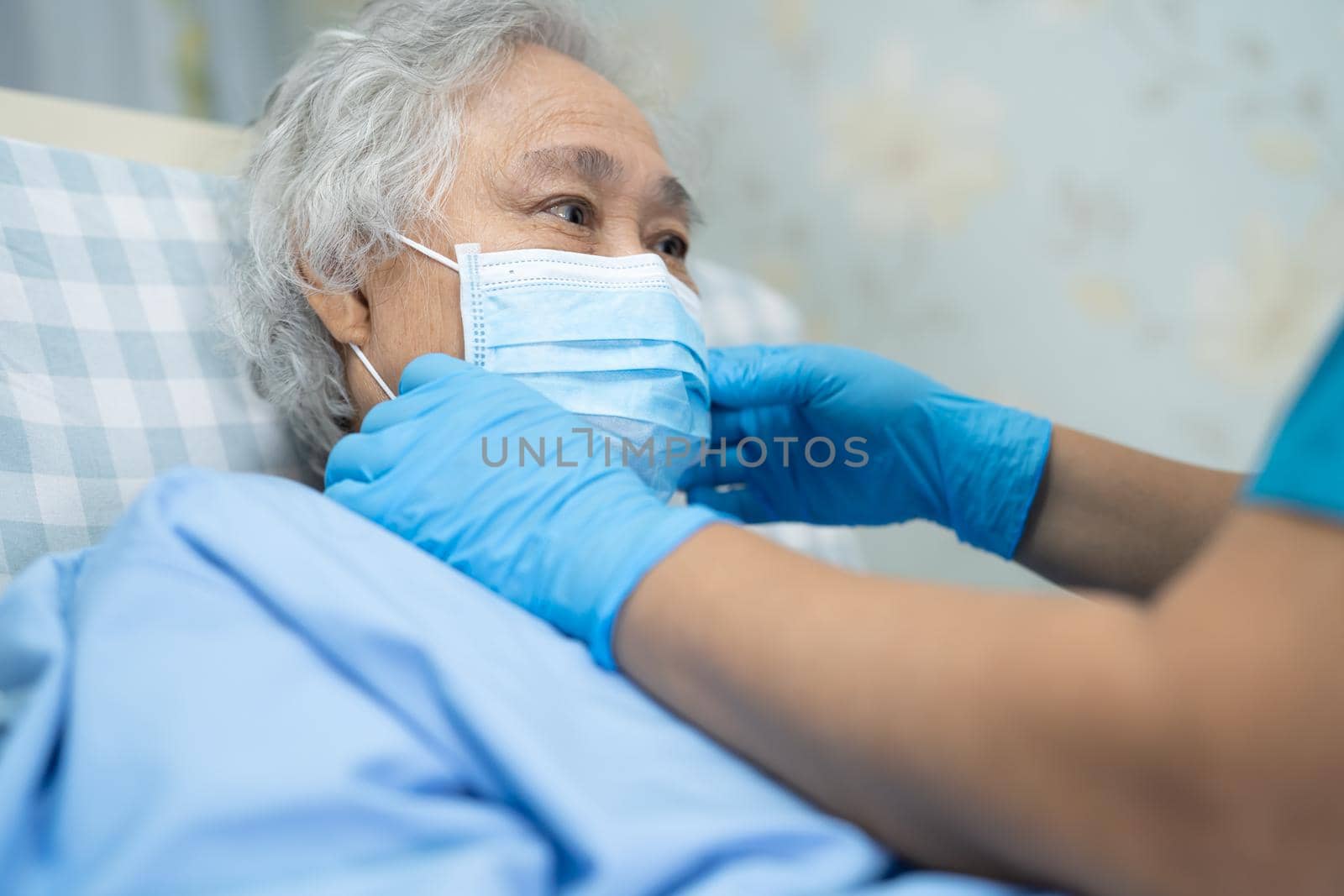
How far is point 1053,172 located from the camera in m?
1.48

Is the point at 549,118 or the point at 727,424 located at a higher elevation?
the point at 549,118

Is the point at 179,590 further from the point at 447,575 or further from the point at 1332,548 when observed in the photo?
the point at 1332,548

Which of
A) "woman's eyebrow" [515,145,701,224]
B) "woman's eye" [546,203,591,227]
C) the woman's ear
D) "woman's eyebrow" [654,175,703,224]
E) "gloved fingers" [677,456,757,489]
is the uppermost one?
"woman's eyebrow" [515,145,701,224]

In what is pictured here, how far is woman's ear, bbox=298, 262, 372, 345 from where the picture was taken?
0.97 metres

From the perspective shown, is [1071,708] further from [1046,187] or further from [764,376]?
[1046,187]

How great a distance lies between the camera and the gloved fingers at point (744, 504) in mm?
1185

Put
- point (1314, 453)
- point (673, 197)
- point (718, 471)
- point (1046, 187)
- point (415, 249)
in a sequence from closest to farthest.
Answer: point (1314, 453) < point (415, 249) < point (673, 197) < point (718, 471) < point (1046, 187)

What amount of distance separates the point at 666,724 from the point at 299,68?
34.0 inches

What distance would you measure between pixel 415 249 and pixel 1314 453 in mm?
756

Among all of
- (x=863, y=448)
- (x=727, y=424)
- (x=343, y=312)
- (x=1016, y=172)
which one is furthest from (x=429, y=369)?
(x=1016, y=172)

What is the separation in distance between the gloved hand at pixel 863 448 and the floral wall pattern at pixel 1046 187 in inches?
16.8

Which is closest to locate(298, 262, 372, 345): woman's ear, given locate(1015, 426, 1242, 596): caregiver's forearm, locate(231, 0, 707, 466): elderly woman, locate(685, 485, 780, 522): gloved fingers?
locate(231, 0, 707, 466): elderly woman

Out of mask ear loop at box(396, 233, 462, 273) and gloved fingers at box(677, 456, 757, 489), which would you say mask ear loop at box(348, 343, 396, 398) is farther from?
gloved fingers at box(677, 456, 757, 489)

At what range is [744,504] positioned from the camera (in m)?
1.19
